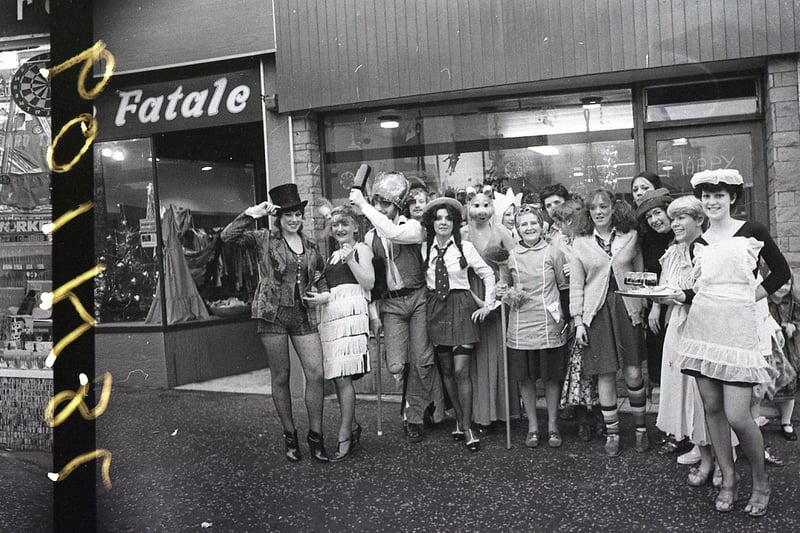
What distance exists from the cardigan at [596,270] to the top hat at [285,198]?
1879mm

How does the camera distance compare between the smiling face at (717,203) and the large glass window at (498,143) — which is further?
the large glass window at (498,143)

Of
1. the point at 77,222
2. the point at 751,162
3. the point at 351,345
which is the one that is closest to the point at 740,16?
the point at 751,162

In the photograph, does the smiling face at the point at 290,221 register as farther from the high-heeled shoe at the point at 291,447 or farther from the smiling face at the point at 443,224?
the high-heeled shoe at the point at 291,447

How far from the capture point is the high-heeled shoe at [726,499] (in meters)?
3.87

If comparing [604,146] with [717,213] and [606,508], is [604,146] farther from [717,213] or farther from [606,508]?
[606,508]

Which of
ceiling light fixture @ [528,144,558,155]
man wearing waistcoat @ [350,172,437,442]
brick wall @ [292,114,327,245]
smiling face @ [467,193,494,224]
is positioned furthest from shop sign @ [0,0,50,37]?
ceiling light fixture @ [528,144,558,155]

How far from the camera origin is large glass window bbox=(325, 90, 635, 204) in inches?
271

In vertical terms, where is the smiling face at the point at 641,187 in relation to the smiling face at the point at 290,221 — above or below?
above

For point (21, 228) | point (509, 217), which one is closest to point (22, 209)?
point (21, 228)

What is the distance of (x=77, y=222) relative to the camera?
245 cm

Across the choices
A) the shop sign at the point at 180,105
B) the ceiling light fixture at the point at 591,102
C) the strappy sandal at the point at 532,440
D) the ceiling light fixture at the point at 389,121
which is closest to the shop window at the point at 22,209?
the strappy sandal at the point at 532,440

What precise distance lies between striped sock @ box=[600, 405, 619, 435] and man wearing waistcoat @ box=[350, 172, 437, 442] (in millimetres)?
1270

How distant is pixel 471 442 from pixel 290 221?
77.7 inches

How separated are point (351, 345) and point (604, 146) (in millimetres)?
3196
